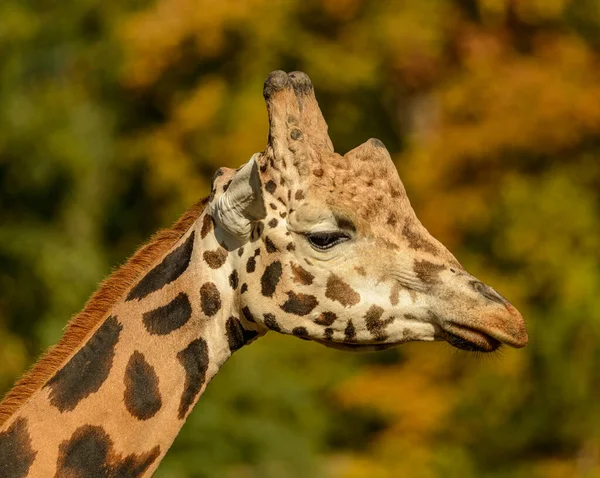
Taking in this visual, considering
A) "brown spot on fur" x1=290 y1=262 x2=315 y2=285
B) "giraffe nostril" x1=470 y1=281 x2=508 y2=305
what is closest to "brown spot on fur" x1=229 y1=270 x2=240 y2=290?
"brown spot on fur" x1=290 y1=262 x2=315 y2=285

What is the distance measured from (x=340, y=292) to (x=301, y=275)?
18 cm

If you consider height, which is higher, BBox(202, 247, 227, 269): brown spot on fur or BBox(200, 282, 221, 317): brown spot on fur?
BBox(202, 247, 227, 269): brown spot on fur

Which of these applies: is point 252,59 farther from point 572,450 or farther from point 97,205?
point 572,450

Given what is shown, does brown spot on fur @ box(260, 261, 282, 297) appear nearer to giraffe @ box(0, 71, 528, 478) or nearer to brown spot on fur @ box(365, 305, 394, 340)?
giraffe @ box(0, 71, 528, 478)

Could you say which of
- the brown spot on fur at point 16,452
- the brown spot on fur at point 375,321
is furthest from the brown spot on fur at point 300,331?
the brown spot on fur at point 16,452

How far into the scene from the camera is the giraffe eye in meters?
5.56

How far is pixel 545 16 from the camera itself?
20.3 metres

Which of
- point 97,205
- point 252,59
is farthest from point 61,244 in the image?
point 252,59

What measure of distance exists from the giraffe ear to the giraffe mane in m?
0.28

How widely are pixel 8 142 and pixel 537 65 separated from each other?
799 cm

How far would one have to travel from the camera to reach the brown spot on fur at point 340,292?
18.3 ft

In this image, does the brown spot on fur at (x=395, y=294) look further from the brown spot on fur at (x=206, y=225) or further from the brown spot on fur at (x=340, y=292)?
the brown spot on fur at (x=206, y=225)

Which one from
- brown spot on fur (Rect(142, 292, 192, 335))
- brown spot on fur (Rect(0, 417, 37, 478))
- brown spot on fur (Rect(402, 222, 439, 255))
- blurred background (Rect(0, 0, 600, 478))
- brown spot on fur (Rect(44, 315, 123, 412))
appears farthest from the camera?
blurred background (Rect(0, 0, 600, 478))

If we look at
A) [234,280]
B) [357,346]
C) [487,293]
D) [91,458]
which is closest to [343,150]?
[357,346]
